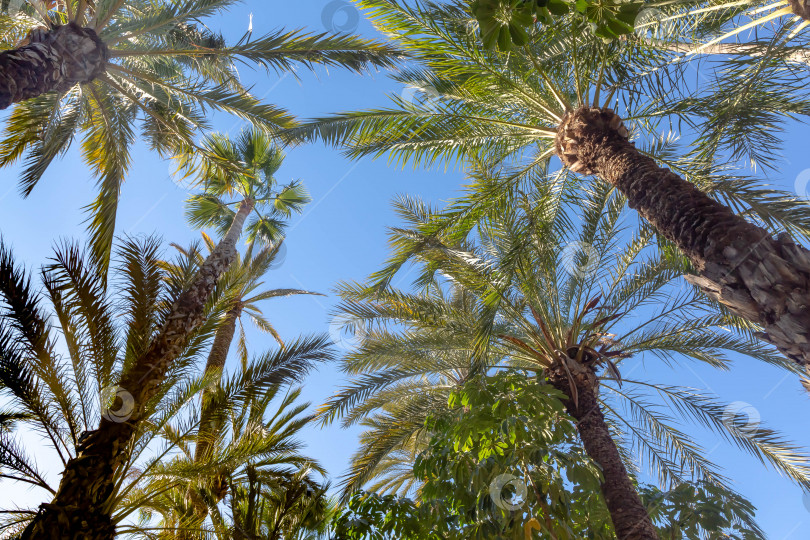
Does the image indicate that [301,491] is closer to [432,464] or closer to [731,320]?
[432,464]

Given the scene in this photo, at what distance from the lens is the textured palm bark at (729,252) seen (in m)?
2.93

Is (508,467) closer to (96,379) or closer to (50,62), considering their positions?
(96,379)

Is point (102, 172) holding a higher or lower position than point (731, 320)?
higher

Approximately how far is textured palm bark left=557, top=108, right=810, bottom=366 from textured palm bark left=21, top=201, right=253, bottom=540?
484cm

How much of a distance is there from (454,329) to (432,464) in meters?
3.40

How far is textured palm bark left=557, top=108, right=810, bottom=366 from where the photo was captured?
115 inches

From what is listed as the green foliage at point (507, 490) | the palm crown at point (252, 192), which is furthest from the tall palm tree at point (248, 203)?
the green foliage at point (507, 490)

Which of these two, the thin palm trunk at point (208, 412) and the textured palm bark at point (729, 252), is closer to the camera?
the textured palm bark at point (729, 252)

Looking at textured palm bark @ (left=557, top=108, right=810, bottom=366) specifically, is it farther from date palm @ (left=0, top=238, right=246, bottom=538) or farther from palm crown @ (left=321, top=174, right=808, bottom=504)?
date palm @ (left=0, top=238, right=246, bottom=538)

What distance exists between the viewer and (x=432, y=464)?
394 cm

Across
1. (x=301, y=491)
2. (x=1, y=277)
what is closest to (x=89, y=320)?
(x=1, y=277)

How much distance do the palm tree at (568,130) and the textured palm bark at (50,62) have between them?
2556mm

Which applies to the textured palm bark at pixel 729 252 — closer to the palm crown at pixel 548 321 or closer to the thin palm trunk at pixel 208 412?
the palm crown at pixel 548 321

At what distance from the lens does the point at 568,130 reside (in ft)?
17.1
